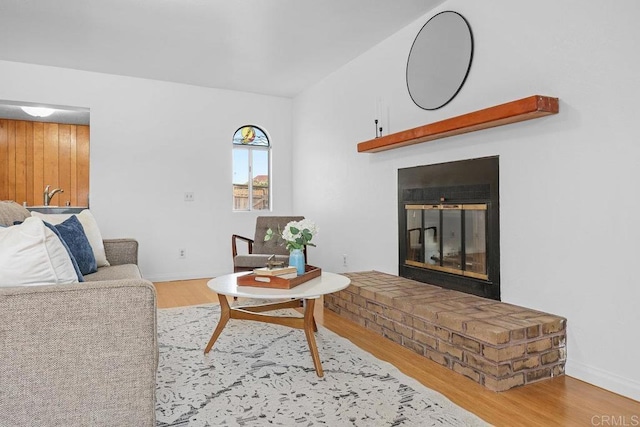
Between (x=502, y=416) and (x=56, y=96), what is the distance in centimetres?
511

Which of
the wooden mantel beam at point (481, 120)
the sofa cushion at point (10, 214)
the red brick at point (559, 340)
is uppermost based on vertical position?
the wooden mantel beam at point (481, 120)

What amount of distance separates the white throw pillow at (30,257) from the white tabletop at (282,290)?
3.07ft

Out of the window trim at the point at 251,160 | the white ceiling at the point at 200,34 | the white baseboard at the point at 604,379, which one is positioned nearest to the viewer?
the white baseboard at the point at 604,379

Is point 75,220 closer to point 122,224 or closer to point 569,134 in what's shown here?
point 122,224

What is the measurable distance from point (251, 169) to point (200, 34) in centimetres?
225

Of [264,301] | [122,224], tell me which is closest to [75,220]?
[264,301]

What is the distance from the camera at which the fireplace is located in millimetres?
2701

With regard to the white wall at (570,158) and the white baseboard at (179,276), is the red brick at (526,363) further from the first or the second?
the white baseboard at (179,276)

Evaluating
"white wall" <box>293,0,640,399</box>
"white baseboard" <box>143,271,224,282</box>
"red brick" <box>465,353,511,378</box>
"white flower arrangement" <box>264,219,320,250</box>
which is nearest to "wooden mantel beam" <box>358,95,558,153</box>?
"white wall" <box>293,0,640,399</box>

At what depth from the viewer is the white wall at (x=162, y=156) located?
4652mm

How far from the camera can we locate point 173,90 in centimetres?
509

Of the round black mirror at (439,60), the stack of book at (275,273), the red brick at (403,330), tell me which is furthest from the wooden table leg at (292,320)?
the round black mirror at (439,60)

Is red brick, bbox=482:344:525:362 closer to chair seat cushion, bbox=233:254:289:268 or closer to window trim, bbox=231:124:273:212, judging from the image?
chair seat cushion, bbox=233:254:289:268

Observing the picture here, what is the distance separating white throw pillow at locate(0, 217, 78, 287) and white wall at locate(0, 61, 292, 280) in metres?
3.61
